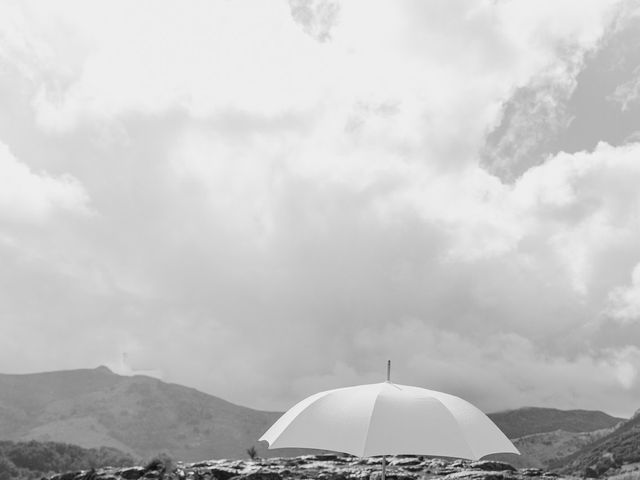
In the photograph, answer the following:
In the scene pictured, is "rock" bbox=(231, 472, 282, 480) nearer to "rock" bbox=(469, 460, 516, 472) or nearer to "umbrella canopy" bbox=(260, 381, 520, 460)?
"rock" bbox=(469, 460, 516, 472)

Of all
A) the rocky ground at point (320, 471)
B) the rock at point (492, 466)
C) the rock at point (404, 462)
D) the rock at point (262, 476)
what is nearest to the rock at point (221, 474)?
the rocky ground at point (320, 471)

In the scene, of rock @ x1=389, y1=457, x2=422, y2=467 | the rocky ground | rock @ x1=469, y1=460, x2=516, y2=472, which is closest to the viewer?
the rocky ground

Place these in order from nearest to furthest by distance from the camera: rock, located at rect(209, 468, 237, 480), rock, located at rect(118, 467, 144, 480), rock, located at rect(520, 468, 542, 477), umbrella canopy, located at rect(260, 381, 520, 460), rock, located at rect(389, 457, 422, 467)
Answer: umbrella canopy, located at rect(260, 381, 520, 460), rock, located at rect(520, 468, 542, 477), rock, located at rect(209, 468, 237, 480), rock, located at rect(118, 467, 144, 480), rock, located at rect(389, 457, 422, 467)

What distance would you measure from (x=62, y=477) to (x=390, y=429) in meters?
29.5

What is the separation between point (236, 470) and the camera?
3419 centimetres

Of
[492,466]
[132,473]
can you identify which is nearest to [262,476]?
[132,473]

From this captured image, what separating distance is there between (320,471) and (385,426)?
22.2m

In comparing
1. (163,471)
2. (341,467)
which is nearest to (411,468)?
(341,467)

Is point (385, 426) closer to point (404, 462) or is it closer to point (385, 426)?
point (385, 426)

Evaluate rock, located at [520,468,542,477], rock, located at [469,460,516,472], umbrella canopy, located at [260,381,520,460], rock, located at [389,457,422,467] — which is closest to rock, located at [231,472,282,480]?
rock, located at [389,457,422,467]

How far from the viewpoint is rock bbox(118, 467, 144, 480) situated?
35.5 m

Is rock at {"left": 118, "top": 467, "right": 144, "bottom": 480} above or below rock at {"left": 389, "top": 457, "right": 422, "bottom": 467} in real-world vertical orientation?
below

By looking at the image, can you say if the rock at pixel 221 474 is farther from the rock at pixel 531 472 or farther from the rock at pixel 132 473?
the rock at pixel 531 472

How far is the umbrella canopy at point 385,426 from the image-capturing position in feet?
43.2
